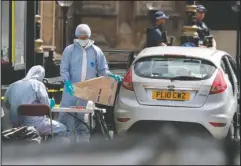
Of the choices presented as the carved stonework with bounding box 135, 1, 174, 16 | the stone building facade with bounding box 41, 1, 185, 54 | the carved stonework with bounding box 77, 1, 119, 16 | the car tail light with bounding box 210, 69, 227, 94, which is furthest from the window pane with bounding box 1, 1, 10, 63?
the carved stonework with bounding box 135, 1, 174, 16

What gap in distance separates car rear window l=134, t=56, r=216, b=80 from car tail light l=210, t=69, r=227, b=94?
10cm

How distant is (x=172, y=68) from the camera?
334 inches

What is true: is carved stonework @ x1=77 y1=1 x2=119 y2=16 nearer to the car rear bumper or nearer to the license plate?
the car rear bumper

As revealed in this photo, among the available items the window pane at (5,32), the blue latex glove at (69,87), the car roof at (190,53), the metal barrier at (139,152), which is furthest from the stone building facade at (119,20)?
the metal barrier at (139,152)

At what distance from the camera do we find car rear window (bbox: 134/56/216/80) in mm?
8383

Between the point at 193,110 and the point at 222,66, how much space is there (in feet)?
2.97

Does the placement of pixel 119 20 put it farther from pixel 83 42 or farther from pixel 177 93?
pixel 177 93

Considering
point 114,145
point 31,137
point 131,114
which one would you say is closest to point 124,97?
point 131,114

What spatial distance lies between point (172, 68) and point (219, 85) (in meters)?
0.62

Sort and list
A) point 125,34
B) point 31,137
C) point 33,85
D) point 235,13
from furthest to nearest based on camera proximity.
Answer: point 235,13 < point 125,34 < point 33,85 < point 31,137

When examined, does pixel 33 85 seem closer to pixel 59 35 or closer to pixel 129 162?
pixel 129 162

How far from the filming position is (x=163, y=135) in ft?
9.95

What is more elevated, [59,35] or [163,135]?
[163,135]

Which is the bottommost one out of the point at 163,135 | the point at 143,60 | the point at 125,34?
the point at 125,34
